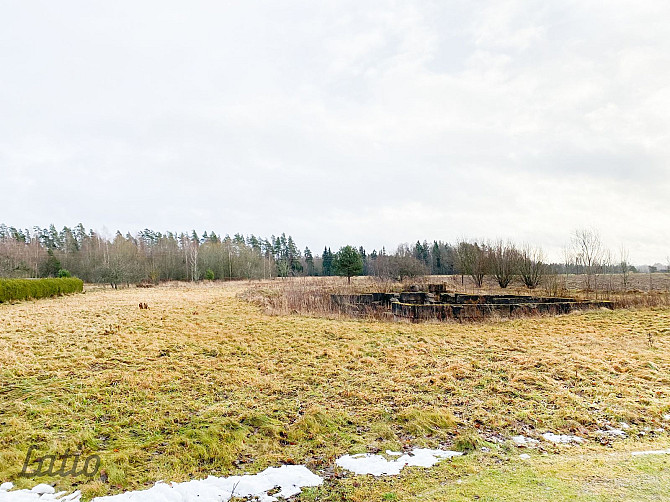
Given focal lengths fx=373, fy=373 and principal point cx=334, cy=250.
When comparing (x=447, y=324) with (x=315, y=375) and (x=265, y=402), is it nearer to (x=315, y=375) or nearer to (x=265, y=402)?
(x=315, y=375)

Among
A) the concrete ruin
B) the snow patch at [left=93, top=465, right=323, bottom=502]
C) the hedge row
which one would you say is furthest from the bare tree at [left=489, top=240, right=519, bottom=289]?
the hedge row

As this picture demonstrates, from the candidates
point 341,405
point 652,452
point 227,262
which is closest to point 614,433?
point 652,452

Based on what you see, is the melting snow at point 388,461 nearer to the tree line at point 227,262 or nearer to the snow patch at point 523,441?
the snow patch at point 523,441

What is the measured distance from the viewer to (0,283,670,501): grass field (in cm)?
332

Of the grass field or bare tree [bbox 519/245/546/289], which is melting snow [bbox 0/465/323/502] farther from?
bare tree [bbox 519/245/546/289]

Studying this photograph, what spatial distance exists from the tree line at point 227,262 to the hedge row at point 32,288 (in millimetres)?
6793

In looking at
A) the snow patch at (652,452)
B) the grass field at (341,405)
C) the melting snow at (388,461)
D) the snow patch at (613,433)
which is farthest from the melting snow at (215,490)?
the snow patch at (613,433)

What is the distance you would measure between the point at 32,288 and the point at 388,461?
23354 millimetres

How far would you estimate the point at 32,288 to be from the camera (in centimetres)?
1998

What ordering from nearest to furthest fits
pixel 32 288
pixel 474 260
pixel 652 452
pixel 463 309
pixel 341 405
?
pixel 652 452 < pixel 341 405 < pixel 463 309 < pixel 32 288 < pixel 474 260

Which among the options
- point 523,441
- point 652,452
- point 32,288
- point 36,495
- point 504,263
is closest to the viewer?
point 36,495

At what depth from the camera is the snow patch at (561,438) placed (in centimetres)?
409

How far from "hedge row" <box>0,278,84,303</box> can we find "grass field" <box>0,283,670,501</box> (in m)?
10.7

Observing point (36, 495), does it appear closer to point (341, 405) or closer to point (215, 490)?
point (215, 490)
